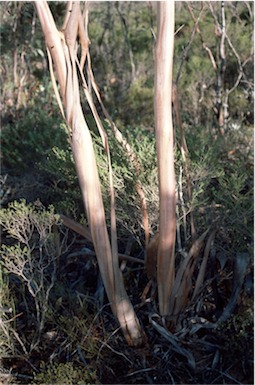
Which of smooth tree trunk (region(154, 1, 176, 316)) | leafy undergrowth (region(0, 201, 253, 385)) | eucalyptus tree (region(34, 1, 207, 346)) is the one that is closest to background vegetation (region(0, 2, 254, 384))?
leafy undergrowth (region(0, 201, 253, 385))

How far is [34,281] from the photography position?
2717 mm

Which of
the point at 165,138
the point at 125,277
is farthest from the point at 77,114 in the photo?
the point at 125,277

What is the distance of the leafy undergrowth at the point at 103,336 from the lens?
8.69ft

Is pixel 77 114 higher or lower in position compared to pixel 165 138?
higher

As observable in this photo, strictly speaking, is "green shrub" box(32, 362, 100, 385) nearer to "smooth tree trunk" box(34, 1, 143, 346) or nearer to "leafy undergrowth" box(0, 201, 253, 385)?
"leafy undergrowth" box(0, 201, 253, 385)

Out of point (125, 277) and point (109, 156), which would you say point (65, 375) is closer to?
point (125, 277)

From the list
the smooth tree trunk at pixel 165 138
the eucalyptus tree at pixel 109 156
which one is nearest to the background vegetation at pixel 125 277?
the eucalyptus tree at pixel 109 156

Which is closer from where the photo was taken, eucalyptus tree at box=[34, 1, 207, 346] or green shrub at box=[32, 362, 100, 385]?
eucalyptus tree at box=[34, 1, 207, 346]

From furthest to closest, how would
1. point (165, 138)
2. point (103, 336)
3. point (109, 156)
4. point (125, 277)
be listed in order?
point (125, 277)
point (103, 336)
point (109, 156)
point (165, 138)

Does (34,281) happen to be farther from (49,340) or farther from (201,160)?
(201,160)

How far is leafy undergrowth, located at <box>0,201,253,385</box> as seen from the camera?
2648mm

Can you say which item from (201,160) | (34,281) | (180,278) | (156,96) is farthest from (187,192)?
(34,281)

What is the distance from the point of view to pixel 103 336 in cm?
278

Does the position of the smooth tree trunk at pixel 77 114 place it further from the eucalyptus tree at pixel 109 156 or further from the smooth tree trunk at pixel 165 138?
the smooth tree trunk at pixel 165 138
